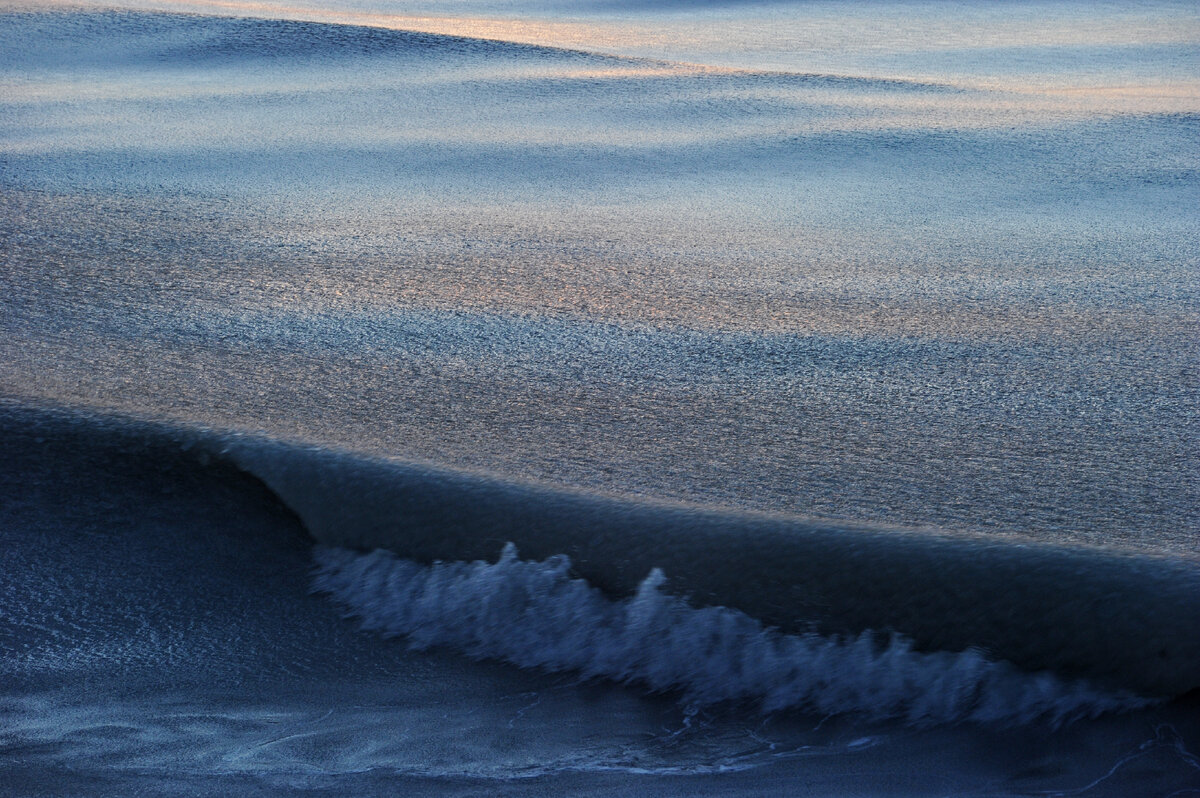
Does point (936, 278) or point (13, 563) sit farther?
point (936, 278)

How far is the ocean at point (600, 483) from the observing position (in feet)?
4.95

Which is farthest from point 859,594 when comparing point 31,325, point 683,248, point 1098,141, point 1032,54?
point 1032,54

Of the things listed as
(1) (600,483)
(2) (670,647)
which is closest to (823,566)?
(2) (670,647)

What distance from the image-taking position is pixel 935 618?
5.13 ft

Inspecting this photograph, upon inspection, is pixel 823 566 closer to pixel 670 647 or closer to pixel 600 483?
pixel 670 647

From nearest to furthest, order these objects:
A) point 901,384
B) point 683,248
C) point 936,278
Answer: point 901,384, point 936,278, point 683,248

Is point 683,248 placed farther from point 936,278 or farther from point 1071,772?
point 1071,772

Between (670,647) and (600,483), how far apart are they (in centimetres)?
27

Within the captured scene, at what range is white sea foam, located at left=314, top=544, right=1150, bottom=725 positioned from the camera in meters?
1.52

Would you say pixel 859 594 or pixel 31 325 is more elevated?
pixel 31 325

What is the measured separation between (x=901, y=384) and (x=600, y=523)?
639 mm

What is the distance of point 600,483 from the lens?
178 centimetres

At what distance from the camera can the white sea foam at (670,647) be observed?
152 centimetres

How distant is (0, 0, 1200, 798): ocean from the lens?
151cm
